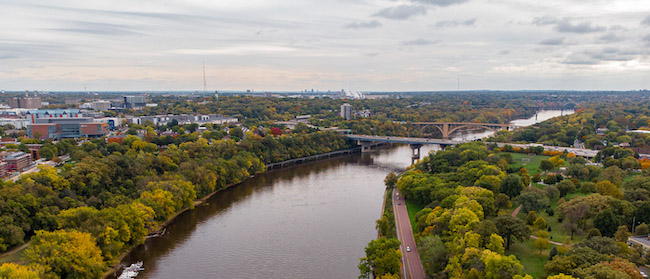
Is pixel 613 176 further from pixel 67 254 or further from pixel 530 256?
pixel 67 254

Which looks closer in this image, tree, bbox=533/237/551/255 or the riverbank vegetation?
the riverbank vegetation

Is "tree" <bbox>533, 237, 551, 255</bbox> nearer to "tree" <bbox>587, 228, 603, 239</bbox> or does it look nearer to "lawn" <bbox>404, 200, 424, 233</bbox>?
"tree" <bbox>587, 228, 603, 239</bbox>

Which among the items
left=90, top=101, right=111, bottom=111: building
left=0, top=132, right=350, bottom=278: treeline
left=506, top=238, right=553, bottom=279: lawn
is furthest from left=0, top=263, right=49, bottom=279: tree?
left=90, top=101, right=111, bottom=111: building

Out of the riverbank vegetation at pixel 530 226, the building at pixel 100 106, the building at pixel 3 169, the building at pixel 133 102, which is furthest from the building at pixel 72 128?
the building at pixel 133 102

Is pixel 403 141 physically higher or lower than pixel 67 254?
lower

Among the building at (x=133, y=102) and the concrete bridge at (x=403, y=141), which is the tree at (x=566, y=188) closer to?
the concrete bridge at (x=403, y=141)

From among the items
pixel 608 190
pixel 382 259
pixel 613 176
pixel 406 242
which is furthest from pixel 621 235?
pixel 613 176

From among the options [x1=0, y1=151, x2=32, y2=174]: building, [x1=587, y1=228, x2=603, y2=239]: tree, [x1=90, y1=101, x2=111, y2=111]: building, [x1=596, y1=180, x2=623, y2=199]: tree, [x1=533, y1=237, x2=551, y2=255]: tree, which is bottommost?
A: [x1=533, y1=237, x2=551, y2=255]: tree
